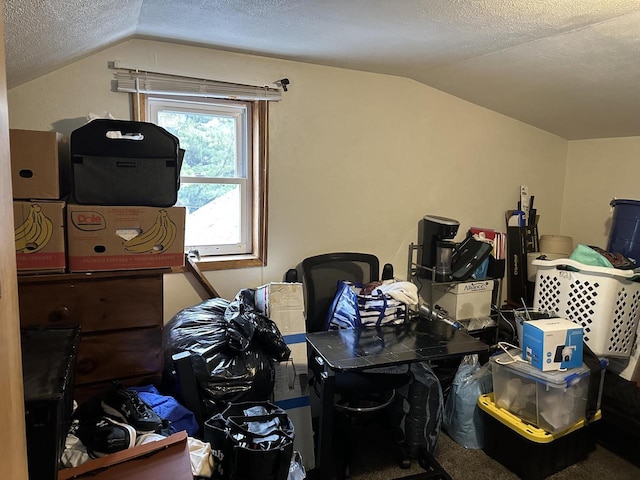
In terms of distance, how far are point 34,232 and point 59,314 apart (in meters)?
0.32

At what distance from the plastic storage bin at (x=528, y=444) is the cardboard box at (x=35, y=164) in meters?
2.24

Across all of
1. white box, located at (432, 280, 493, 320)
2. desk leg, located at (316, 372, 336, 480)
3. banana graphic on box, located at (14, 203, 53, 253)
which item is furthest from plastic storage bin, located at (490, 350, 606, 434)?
banana graphic on box, located at (14, 203, 53, 253)

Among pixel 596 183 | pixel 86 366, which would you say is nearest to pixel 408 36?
pixel 86 366

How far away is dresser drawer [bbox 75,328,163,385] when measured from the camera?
5.63 ft

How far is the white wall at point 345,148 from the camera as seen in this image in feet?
7.14

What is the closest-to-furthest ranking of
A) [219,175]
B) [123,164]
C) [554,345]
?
[123,164] < [554,345] < [219,175]

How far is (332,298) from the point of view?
2.71m

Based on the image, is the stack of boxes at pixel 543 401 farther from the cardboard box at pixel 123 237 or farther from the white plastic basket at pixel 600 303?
the cardboard box at pixel 123 237

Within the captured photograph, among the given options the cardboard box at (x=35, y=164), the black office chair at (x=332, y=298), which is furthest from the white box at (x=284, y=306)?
the cardboard box at (x=35, y=164)

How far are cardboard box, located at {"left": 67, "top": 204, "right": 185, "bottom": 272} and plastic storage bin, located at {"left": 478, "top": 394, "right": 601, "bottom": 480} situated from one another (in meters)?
1.74

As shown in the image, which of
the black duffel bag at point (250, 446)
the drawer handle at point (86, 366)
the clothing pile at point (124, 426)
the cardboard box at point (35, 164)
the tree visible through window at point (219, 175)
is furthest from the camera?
the tree visible through window at point (219, 175)

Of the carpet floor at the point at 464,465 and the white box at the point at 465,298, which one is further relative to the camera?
the white box at the point at 465,298

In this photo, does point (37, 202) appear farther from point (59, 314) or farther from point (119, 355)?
point (119, 355)

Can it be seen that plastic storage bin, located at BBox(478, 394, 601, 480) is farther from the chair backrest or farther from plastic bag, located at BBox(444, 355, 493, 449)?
the chair backrest
